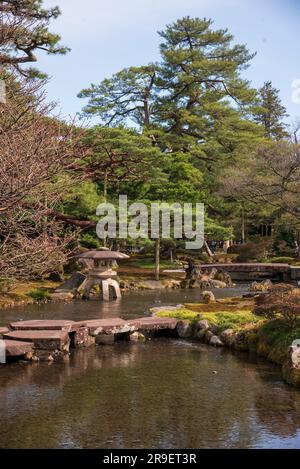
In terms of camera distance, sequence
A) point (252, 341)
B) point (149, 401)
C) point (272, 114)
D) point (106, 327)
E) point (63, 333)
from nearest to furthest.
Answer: point (149, 401), point (63, 333), point (252, 341), point (106, 327), point (272, 114)

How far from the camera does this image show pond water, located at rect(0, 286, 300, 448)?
7.30m

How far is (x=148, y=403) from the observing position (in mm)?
8883

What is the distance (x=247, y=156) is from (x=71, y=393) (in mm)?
34720

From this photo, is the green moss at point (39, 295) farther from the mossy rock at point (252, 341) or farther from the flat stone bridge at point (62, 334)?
the mossy rock at point (252, 341)

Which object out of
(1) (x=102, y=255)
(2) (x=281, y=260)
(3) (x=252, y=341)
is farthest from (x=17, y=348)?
(2) (x=281, y=260)

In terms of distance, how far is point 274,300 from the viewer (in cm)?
1325

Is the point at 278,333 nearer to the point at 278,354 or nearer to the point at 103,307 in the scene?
the point at 278,354

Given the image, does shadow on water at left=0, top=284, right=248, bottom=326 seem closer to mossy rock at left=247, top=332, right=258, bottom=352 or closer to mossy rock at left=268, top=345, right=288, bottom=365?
mossy rock at left=247, top=332, right=258, bottom=352

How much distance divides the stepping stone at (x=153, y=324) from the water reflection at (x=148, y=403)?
224 centimetres

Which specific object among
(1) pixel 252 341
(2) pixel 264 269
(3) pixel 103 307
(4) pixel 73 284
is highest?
(2) pixel 264 269

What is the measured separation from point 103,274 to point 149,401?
16.8m

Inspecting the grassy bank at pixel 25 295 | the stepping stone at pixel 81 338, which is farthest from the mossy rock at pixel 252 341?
the grassy bank at pixel 25 295

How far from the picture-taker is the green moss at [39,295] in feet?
78.5

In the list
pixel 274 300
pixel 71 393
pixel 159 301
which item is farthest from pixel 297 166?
pixel 71 393
